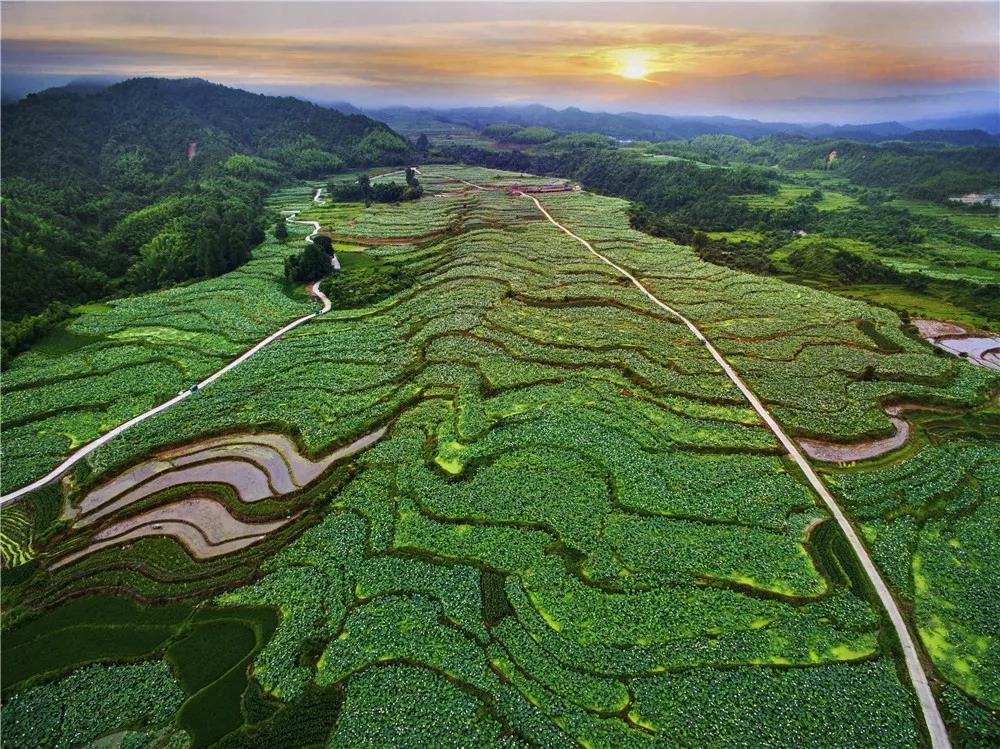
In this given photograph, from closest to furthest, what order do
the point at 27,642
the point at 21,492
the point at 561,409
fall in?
the point at 27,642 < the point at 21,492 < the point at 561,409

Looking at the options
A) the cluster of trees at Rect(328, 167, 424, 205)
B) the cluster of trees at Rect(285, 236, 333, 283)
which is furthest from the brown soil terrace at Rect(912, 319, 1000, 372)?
the cluster of trees at Rect(328, 167, 424, 205)

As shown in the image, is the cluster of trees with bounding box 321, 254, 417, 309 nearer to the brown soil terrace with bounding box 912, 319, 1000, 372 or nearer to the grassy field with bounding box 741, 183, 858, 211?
the brown soil terrace with bounding box 912, 319, 1000, 372

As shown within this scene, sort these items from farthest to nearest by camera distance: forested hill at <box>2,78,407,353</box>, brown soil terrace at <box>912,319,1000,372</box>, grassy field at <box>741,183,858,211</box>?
1. grassy field at <box>741,183,858,211</box>
2. forested hill at <box>2,78,407,353</box>
3. brown soil terrace at <box>912,319,1000,372</box>

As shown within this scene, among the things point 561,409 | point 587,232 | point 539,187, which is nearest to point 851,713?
point 561,409

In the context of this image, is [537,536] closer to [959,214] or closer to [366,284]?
[366,284]

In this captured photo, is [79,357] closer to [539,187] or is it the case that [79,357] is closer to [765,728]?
[765,728]

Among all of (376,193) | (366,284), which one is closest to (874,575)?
(366,284)

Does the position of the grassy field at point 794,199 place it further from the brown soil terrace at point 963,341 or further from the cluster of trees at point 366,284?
the cluster of trees at point 366,284
